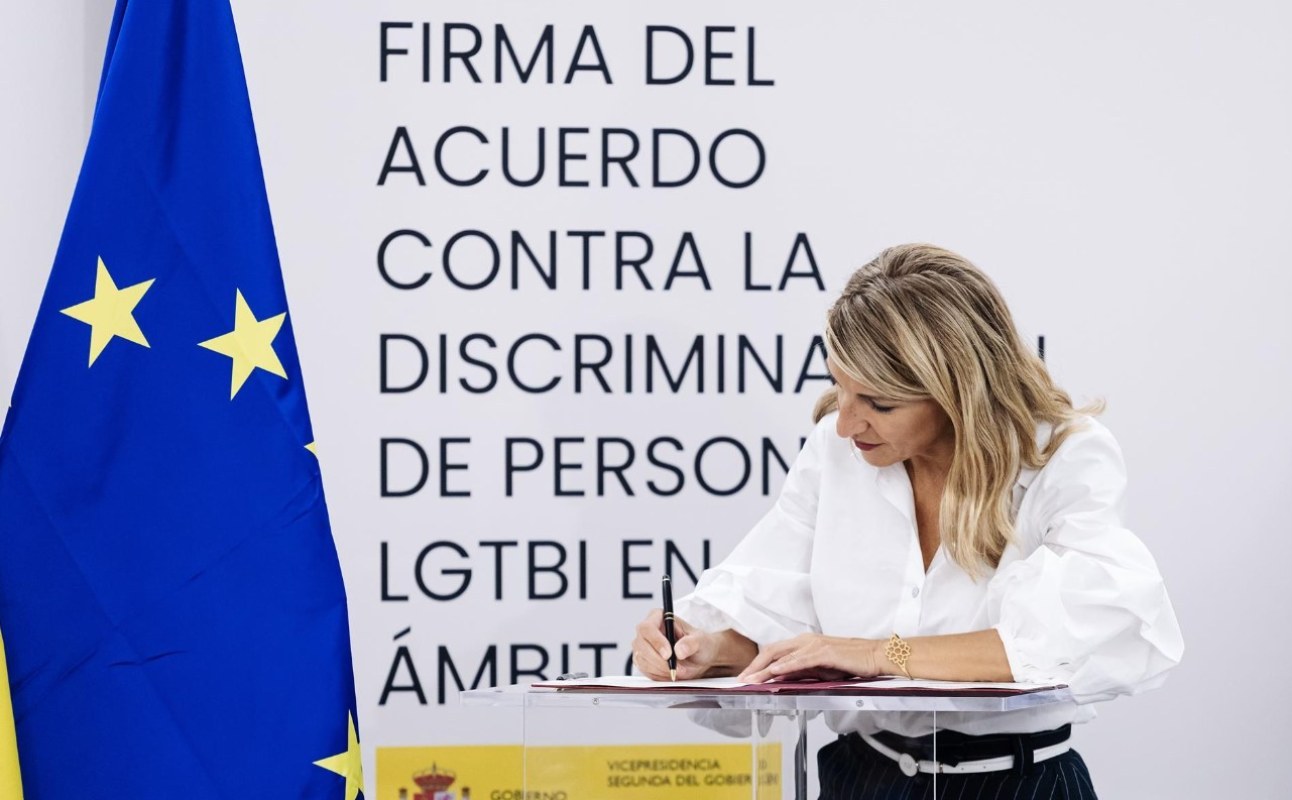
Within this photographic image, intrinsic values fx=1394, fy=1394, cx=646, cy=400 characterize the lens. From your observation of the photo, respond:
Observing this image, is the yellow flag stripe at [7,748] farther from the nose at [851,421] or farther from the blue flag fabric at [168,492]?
the nose at [851,421]

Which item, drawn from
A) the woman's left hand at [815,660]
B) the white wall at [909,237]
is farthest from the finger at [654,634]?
the white wall at [909,237]

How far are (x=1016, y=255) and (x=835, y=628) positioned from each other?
1.22m

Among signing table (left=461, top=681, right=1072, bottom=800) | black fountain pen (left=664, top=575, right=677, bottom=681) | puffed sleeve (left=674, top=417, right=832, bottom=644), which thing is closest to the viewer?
signing table (left=461, top=681, right=1072, bottom=800)

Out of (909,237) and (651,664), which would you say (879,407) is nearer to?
(651,664)

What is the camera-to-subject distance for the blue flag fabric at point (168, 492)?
6.88 feet

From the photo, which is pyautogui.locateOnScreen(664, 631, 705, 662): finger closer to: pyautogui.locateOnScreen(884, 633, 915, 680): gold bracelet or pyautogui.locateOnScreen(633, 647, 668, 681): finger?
pyautogui.locateOnScreen(633, 647, 668, 681): finger

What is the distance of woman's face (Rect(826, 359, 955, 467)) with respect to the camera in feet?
7.30

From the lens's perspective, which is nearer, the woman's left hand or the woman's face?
the woman's left hand

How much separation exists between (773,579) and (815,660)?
0.44 meters

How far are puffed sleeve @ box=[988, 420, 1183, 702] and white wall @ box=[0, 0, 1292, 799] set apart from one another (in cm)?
109

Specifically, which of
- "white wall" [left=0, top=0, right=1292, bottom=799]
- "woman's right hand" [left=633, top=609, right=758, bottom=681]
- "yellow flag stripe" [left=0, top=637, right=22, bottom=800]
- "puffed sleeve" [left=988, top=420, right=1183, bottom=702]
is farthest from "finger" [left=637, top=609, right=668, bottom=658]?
"yellow flag stripe" [left=0, top=637, right=22, bottom=800]

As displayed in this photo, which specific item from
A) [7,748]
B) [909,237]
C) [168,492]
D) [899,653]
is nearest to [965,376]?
[899,653]

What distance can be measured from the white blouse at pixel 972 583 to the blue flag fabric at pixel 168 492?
2.26 feet

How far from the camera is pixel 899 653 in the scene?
200 cm
